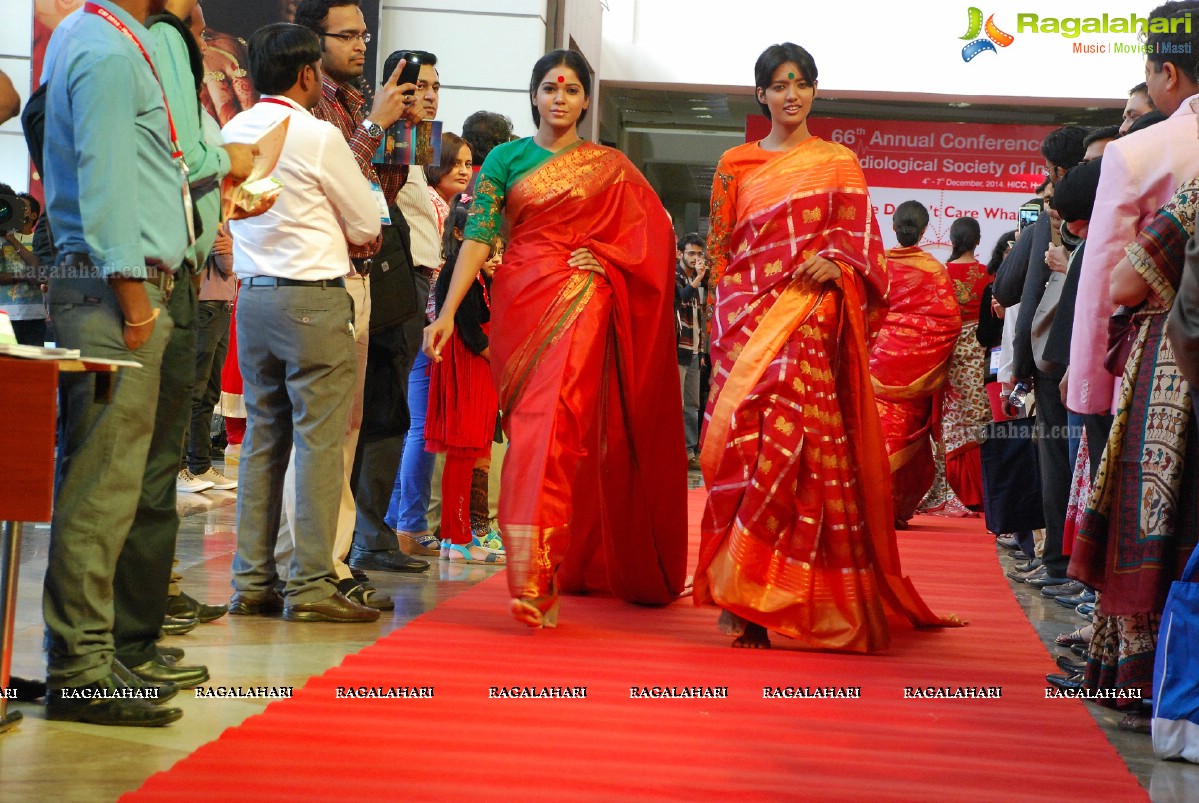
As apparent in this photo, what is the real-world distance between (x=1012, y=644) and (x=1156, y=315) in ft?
4.06

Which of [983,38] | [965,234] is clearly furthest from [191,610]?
[983,38]

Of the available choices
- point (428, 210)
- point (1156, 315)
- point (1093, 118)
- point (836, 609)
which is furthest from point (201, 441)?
point (1093, 118)

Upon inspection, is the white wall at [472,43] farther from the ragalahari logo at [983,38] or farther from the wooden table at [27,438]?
the wooden table at [27,438]

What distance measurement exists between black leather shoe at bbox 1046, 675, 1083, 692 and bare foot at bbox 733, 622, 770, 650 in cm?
71

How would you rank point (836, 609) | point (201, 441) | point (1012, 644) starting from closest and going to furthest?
point (836, 609)
point (1012, 644)
point (201, 441)

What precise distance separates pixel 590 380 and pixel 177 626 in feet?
4.16

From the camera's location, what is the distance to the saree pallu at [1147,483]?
9.11ft

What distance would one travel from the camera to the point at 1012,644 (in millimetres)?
3752

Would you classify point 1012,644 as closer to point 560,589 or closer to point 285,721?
point 560,589

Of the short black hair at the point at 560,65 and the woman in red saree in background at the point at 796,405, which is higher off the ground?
the short black hair at the point at 560,65

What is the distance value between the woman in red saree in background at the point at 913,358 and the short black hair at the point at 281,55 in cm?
409

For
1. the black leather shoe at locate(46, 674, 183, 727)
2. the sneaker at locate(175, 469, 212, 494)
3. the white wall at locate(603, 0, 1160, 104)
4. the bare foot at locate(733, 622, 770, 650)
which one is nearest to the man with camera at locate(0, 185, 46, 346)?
the sneaker at locate(175, 469, 212, 494)

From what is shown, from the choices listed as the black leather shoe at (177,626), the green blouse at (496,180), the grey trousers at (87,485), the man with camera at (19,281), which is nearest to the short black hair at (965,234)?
the green blouse at (496,180)

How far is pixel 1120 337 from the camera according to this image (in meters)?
3.06
